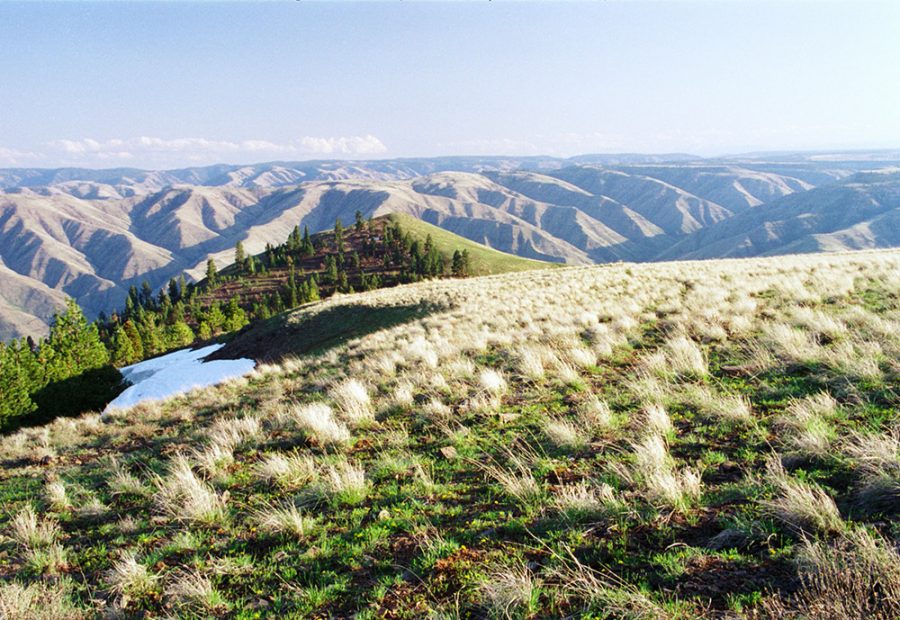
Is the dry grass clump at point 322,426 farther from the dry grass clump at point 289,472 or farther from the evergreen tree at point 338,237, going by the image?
the evergreen tree at point 338,237

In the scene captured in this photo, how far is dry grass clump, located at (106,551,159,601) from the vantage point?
4.86m

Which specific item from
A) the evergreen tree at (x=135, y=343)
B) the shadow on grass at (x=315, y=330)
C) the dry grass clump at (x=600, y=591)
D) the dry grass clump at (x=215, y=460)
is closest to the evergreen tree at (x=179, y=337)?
the evergreen tree at (x=135, y=343)

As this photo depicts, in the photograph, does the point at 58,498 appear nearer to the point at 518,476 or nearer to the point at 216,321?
the point at 518,476

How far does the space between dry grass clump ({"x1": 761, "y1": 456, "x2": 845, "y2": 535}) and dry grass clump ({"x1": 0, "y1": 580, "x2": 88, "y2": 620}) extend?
7.76 m

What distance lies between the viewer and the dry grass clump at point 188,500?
20.7ft

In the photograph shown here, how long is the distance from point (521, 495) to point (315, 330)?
35.4m

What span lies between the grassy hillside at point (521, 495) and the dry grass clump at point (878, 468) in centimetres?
3

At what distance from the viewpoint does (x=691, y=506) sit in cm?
499

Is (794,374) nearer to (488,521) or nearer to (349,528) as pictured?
(488,521)

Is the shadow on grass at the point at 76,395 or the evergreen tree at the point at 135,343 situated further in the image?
the evergreen tree at the point at 135,343

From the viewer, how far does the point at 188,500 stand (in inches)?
262

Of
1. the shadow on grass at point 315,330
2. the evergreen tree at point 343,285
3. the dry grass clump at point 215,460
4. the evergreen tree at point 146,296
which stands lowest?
the evergreen tree at point 146,296

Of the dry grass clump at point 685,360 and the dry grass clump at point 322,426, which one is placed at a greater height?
the dry grass clump at point 685,360

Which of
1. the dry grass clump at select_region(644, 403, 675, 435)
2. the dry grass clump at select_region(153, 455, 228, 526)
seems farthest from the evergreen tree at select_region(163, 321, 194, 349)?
the dry grass clump at select_region(644, 403, 675, 435)
